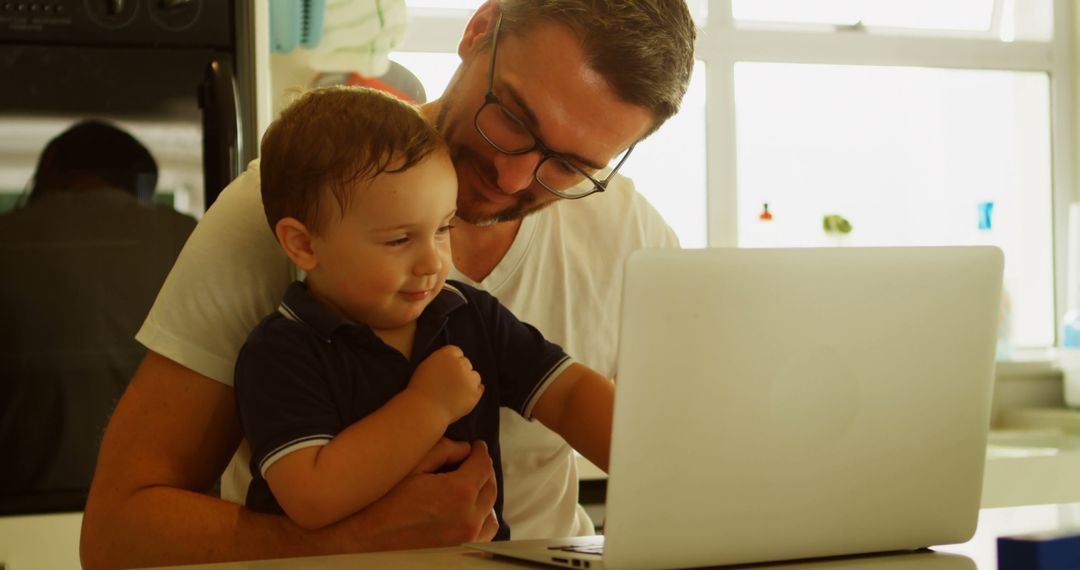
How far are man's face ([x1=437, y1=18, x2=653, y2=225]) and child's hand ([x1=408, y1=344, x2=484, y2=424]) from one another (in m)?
0.30

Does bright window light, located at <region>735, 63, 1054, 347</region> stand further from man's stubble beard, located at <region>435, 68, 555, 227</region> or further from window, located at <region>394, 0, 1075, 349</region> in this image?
man's stubble beard, located at <region>435, 68, 555, 227</region>

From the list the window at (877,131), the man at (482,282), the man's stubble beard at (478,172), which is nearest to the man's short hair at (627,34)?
the man at (482,282)

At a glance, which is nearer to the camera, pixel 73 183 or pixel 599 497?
pixel 73 183

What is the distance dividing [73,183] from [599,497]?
4.29ft

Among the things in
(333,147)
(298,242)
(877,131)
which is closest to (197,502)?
(298,242)

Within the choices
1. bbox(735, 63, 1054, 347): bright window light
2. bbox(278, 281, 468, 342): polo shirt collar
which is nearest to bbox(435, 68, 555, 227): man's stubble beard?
bbox(278, 281, 468, 342): polo shirt collar

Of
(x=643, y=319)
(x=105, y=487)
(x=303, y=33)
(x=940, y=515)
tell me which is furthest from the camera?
(x=303, y=33)

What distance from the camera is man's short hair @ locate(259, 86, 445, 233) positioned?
1.08m

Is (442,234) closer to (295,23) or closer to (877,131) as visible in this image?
(295,23)

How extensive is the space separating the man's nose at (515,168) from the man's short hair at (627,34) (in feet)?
0.41

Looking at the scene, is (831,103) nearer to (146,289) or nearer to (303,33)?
(303,33)

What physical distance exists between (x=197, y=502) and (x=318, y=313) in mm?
227

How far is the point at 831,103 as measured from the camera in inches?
130

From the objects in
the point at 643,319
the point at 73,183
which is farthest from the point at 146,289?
the point at 643,319
